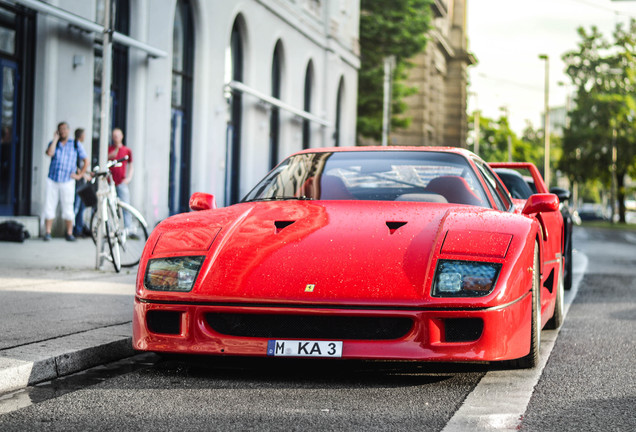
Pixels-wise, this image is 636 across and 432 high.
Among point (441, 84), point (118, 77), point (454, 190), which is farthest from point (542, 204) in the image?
point (441, 84)

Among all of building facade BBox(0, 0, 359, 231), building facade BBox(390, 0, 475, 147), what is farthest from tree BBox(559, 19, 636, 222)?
building facade BBox(0, 0, 359, 231)

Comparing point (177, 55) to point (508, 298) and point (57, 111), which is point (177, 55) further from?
point (508, 298)

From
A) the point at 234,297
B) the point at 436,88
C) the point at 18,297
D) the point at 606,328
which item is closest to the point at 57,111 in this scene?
the point at 18,297

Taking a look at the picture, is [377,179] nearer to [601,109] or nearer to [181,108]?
[181,108]

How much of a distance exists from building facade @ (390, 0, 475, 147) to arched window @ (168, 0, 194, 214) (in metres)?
29.0

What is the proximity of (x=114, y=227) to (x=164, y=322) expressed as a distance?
579 cm

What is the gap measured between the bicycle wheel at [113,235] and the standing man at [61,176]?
14.0ft

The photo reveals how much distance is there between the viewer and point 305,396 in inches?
182

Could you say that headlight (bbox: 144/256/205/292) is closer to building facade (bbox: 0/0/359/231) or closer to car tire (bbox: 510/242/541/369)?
car tire (bbox: 510/242/541/369)

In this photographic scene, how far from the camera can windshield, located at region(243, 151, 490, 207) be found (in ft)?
19.9

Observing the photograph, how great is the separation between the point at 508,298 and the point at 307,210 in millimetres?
1362

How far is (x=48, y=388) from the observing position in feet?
15.9

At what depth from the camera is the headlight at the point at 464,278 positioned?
4.70 m

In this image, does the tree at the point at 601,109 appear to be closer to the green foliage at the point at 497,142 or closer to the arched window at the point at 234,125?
the green foliage at the point at 497,142
